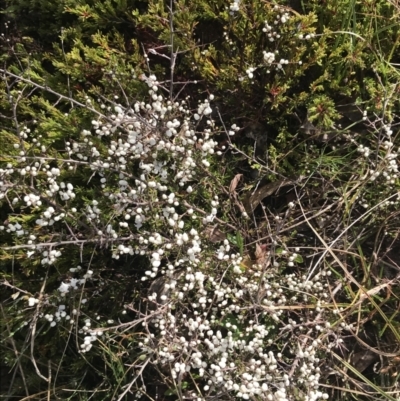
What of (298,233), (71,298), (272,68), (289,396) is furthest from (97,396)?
(272,68)

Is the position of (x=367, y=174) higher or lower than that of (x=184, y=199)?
higher

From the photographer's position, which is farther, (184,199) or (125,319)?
(125,319)

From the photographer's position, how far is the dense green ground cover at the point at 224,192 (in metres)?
2.16

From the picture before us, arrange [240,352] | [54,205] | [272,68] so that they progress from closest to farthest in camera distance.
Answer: [54,205] → [240,352] → [272,68]

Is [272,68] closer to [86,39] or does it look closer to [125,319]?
[86,39]

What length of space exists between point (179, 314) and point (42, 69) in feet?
4.57

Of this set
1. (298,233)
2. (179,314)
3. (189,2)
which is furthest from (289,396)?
(189,2)

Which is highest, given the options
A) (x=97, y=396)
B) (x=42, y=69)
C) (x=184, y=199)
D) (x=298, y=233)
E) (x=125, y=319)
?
(x=42, y=69)

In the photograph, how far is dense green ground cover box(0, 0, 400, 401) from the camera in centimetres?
216

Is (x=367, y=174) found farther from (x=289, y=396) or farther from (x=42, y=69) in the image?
(x=42, y=69)

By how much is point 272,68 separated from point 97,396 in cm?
191

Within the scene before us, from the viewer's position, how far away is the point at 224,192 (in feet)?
7.75

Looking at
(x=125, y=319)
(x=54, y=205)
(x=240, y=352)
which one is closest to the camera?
(x=54, y=205)

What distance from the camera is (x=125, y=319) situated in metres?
2.50
